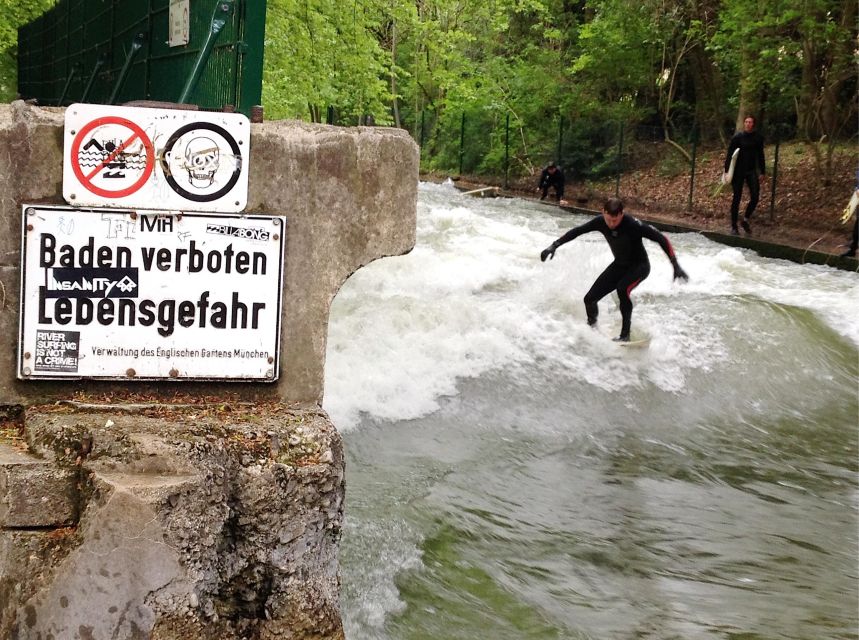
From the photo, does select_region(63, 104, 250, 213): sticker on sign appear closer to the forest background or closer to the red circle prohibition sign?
the red circle prohibition sign

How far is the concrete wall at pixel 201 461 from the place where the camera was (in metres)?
2.87

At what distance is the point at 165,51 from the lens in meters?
6.42

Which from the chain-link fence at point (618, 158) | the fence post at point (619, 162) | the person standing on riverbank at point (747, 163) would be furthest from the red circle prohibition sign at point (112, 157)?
the fence post at point (619, 162)

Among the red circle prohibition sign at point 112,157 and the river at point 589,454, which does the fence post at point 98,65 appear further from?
the red circle prohibition sign at point 112,157

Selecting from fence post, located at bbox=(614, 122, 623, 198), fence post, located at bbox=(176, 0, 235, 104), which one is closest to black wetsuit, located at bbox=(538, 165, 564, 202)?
fence post, located at bbox=(614, 122, 623, 198)

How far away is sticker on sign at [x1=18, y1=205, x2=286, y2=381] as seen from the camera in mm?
3359

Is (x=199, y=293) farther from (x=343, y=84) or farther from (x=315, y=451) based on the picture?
(x=343, y=84)

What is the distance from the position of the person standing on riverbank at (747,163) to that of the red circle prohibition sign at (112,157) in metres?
15.9

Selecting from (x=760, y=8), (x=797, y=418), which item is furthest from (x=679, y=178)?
(x=797, y=418)

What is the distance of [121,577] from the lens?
2.88 metres

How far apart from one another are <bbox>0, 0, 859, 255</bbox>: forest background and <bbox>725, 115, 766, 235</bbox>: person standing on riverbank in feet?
3.32

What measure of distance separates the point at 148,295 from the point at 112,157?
489 millimetres

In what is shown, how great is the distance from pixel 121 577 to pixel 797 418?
26.2 ft

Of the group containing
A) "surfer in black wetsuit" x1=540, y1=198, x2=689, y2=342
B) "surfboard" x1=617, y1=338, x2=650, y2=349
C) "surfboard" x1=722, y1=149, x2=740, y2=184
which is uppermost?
"surfboard" x1=722, y1=149, x2=740, y2=184
